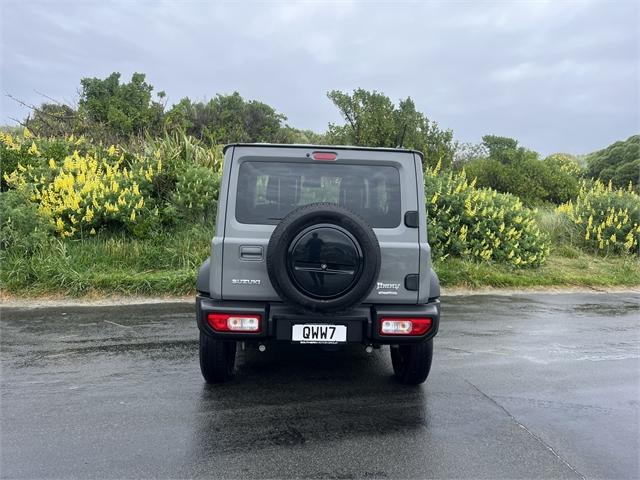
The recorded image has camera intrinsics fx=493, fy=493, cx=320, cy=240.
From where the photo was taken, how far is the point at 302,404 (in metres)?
3.79

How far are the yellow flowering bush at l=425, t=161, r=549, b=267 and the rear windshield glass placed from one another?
601 cm

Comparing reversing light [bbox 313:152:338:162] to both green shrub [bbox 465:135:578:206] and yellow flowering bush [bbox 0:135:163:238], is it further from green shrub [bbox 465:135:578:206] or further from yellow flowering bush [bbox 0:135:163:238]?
green shrub [bbox 465:135:578:206]

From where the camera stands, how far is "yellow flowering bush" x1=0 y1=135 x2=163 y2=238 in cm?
871

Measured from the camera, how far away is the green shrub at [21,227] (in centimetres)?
809

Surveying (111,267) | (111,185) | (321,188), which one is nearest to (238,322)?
(321,188)

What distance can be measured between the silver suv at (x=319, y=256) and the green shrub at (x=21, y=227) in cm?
556

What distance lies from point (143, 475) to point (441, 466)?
175 centimetres

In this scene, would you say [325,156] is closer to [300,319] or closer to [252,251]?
[252,251]

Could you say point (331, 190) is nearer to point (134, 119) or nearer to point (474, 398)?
point (474, 398)

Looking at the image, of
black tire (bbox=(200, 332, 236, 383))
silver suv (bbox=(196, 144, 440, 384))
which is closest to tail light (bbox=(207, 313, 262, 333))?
silver suv (bbox=(196, 144, 440, 384))

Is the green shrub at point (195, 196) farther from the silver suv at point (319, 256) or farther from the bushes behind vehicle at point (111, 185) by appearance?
the silver suv at point (319, 256)

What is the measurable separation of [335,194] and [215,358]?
5.36ft

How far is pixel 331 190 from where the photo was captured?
3.89 m

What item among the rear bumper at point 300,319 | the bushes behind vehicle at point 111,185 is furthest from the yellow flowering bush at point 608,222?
the rear bumper at point 300,319
